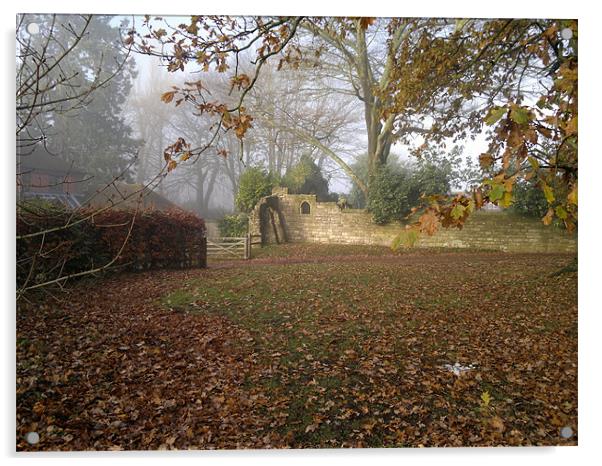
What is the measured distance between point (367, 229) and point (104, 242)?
6.55ft

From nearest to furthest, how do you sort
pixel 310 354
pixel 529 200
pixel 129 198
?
pixel 310 354 → pixel 129 198 → pixel 529 200

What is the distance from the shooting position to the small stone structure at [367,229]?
376 centimetres

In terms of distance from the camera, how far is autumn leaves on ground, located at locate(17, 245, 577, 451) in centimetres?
337

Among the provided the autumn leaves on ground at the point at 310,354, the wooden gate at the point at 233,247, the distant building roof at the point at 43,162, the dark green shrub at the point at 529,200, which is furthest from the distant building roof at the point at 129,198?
the dark green shrub at the point at 529,200

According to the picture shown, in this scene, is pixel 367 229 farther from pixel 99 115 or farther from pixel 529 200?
pixel 99 115

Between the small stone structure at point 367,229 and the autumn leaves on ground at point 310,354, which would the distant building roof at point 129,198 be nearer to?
the autumn leaves on ground at point 310,354

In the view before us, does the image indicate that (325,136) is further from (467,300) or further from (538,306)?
(538,306)

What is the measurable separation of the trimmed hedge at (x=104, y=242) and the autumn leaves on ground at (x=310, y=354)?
0.15 m

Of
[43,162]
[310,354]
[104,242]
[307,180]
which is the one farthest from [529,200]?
[43,162]

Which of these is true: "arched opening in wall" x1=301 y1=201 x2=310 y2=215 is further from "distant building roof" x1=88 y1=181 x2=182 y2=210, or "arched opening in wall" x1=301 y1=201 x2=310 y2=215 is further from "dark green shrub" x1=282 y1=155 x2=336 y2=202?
"distant building roof" x1=88 y1=181 x2=182 y2=210

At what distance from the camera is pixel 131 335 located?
3.47 m

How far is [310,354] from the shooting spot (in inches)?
138

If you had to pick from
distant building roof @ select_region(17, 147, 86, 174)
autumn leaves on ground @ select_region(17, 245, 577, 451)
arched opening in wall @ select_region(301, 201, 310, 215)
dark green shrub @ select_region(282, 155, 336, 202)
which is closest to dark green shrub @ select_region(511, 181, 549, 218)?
autumn leaves on ground @ select_region(17, 245, 577, 451)

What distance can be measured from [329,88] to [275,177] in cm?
80
